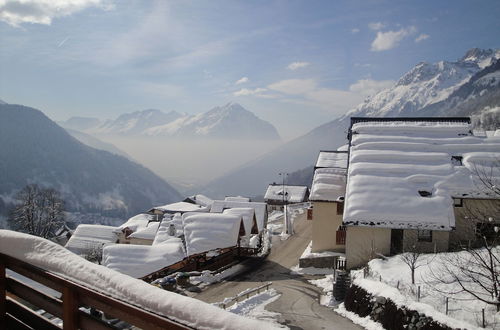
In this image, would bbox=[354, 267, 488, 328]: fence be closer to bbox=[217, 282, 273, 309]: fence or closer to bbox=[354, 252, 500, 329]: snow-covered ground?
bbox=[354, 252, 500, 329]: snow-covered ground

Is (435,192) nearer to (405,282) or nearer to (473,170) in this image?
(473,170)

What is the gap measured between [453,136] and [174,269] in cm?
2348

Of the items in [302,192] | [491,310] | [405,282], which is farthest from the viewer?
[302,192]

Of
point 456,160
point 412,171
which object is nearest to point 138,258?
point 412,171

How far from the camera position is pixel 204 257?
30.6 m

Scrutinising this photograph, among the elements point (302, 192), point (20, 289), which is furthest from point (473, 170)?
point (302, 192)

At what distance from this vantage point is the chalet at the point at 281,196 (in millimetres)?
75875

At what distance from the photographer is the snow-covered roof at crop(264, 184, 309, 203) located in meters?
76.2

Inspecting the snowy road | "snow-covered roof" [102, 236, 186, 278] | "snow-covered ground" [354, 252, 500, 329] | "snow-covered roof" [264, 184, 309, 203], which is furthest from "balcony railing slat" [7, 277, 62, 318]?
"snow-covered roof" [264, 184, 309, 203]

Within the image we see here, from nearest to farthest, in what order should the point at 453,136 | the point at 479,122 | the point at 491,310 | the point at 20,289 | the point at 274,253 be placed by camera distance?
the point at 20,289, the point at 491,310, the point at 453,136, the point at 274,253, the point at 479,122

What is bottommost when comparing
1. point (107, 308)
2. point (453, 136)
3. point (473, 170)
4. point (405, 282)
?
point (405, 282)

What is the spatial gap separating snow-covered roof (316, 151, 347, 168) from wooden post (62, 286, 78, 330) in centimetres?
3322

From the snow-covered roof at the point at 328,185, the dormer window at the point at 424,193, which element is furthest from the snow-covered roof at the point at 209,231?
the dormer window at the point at 424,193

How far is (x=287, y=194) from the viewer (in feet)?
248
